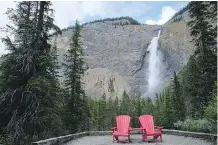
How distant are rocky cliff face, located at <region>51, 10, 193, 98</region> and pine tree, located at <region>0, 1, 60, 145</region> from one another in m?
98.3

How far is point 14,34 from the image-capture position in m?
12.7

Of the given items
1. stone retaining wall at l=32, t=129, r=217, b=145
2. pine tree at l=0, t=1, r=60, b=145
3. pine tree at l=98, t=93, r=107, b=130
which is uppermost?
pine tree at l=0, t=1, r=60, b=145

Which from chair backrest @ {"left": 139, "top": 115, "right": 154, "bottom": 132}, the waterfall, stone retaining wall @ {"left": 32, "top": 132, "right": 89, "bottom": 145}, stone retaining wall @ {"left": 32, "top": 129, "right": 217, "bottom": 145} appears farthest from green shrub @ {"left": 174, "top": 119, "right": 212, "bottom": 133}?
the waterfall

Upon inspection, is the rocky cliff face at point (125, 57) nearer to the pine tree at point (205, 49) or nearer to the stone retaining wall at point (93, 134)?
the pine tree at point (205, 49)

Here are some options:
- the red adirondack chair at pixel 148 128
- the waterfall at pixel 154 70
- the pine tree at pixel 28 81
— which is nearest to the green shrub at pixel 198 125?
→ the red adirondack chair at pixel 148 128

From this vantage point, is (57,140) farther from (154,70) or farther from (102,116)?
(154,70)

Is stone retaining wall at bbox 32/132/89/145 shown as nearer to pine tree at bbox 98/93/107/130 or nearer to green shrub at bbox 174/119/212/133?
green shrub at bbox 174/119/212/133

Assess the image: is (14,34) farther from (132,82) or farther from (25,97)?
(132,82)

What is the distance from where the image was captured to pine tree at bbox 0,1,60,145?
38.3 ft

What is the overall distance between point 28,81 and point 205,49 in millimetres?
9911

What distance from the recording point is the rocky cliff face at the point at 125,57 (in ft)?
429

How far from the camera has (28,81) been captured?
38.2 feet

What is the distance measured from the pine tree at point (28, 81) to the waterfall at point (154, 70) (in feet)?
357

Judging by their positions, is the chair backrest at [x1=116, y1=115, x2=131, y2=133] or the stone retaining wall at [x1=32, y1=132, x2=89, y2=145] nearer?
the stone retaining wall at [x1=32, y1=132, x2=89, y2=145]
